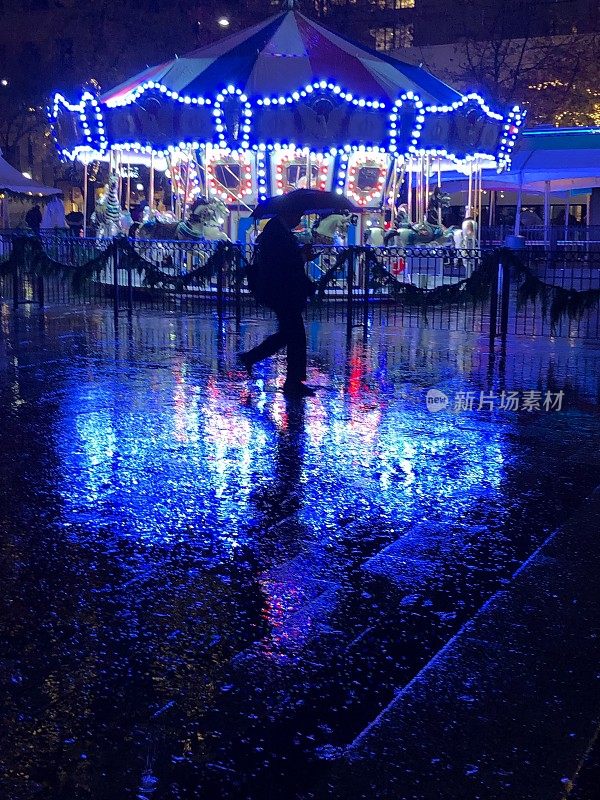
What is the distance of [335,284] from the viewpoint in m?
18.1

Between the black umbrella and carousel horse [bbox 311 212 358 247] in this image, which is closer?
the black umbrella

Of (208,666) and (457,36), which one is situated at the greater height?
(457,36)

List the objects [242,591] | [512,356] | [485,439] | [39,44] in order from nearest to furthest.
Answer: [242,591] → [485,439] → [512,356] → [39,44]

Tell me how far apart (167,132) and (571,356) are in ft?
38.3

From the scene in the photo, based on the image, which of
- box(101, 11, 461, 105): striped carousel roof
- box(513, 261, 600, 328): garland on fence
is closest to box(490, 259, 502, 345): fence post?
box(513, 261, 600, 328): garland on fence

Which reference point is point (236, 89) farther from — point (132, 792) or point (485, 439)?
point (132, 792)

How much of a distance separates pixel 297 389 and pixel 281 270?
49.5 inches

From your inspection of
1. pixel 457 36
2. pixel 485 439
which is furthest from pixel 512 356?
pixel 457 36

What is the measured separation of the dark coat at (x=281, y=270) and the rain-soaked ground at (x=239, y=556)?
90 cm

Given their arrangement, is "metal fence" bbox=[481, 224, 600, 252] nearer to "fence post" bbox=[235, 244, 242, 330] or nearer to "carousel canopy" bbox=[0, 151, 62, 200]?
"carousel canopy" bbox=[0, 151, 62, 200]

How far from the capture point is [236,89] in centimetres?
2156

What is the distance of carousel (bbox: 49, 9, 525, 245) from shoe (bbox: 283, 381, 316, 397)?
11.2 meters

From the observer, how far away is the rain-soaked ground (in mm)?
3342

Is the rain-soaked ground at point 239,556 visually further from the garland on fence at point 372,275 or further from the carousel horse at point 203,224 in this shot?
the carousel horse at point 203,224
